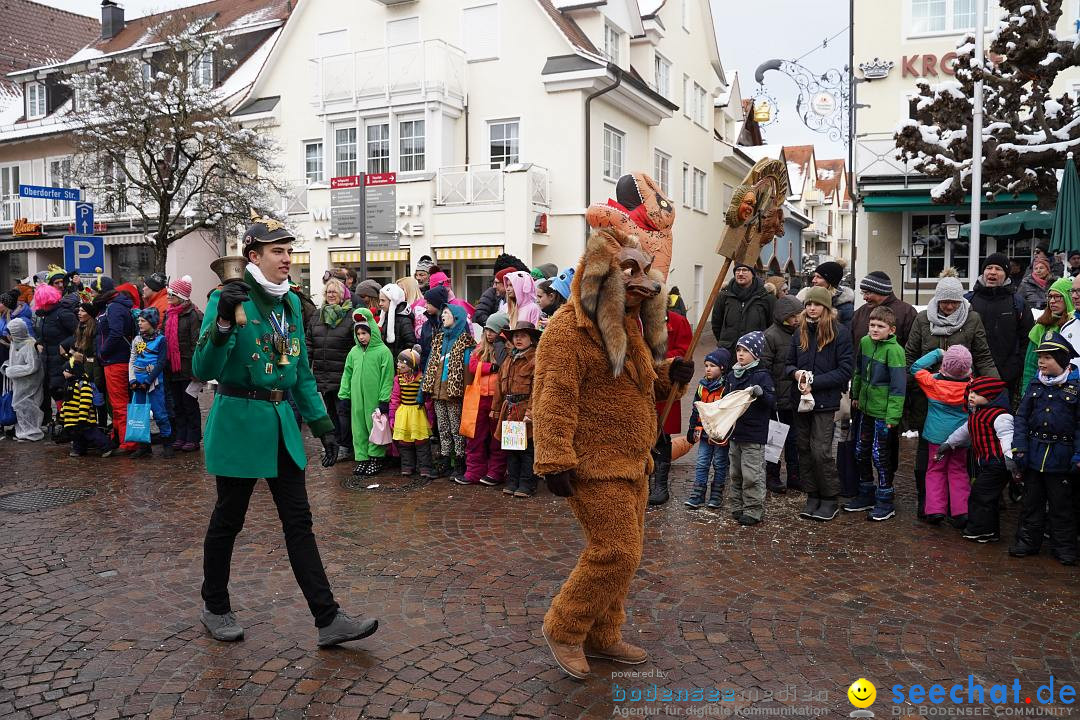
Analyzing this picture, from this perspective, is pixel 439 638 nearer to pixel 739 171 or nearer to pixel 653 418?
pixel 653 418

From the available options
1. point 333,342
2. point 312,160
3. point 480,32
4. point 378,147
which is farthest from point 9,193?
point 333,342

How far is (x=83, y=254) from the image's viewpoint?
12461mm

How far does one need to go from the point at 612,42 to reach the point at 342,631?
76.2ft

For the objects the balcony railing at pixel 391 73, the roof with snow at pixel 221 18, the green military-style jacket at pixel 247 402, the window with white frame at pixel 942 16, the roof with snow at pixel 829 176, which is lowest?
the green military-style jacket at pixel 247 402

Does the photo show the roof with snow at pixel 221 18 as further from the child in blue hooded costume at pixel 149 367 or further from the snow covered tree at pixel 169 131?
the child in blue hooded costume at pixel 149 367

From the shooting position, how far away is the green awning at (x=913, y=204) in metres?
19.9

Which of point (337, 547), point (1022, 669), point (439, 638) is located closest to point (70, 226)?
point (337, 547)

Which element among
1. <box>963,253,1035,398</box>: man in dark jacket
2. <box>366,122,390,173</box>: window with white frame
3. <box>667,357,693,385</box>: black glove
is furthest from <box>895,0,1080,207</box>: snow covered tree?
<box>366,122,390,173</box>: window with white frame

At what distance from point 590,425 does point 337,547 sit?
2970 millimetres

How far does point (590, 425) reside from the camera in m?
3.88

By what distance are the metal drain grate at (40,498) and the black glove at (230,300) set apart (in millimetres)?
4449

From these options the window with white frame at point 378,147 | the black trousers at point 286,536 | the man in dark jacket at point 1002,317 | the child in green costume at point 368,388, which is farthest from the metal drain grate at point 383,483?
the window with white frame at point 378,147

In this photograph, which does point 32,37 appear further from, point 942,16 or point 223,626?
point 223,626

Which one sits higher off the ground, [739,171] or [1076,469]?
[739,171]
